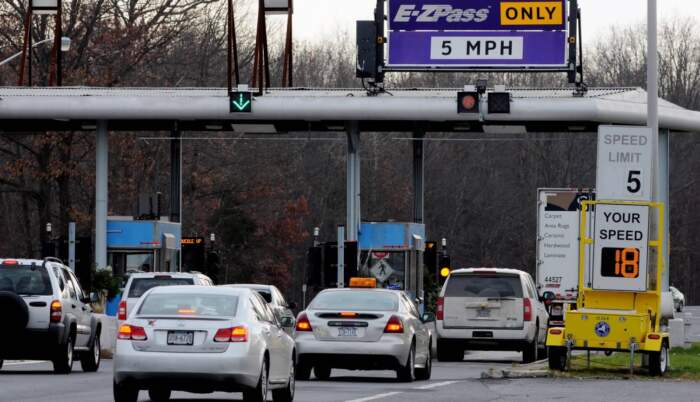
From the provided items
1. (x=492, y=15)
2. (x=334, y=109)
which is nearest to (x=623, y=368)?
(x=492, y=15)

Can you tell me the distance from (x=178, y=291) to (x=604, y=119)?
25988 mm

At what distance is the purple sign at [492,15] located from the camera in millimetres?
41875

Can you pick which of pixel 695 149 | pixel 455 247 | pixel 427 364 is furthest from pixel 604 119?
pixel 695 149

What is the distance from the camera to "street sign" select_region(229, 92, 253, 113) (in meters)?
42.0

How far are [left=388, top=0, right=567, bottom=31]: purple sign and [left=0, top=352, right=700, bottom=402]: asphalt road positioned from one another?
1652cm

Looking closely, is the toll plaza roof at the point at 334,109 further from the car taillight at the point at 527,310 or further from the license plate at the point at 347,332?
the license plate at the point at 347,332

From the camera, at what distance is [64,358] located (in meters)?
25.7

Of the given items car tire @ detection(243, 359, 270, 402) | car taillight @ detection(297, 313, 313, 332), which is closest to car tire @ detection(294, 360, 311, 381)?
car taillight @ detection(297, 313, 313, 332)

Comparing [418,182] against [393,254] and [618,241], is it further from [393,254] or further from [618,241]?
[618,241]

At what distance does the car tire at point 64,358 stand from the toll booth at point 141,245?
1719 centimetres

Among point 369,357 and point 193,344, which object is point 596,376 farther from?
point 193,344

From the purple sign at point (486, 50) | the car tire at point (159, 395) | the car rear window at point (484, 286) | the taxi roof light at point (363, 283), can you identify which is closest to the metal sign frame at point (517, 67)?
the purple sign at point (486, 50)

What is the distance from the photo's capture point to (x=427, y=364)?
25812mm

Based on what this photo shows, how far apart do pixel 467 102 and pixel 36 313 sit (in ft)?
58.7
